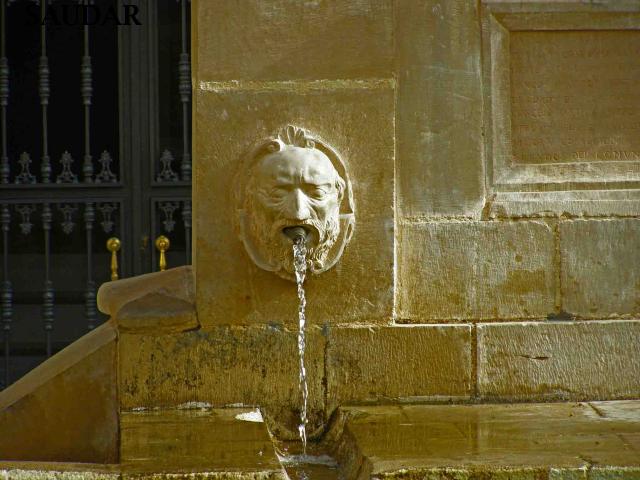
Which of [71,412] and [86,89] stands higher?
[86,89]

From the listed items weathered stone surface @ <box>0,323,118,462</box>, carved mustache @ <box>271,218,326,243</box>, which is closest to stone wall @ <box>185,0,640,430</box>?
carved mustache @ <box>271,218,326,243</box>

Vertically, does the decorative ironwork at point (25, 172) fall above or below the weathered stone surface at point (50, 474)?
above

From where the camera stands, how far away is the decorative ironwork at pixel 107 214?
680 centimetres

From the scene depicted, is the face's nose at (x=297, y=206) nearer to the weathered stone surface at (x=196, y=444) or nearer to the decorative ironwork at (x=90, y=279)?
the weathered stone surface at (x=196, y=444)

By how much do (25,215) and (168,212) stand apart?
2.60 feet

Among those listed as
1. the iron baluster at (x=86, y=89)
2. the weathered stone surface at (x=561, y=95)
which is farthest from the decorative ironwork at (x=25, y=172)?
the weathered stone surface at (x=561, y=95)

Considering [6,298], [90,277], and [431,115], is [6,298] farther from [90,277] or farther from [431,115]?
[431,115]

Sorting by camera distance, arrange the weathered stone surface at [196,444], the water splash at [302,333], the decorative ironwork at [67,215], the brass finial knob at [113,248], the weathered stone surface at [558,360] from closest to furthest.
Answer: the weathered stone surface at [196,444] < the water splash at [302,333] < the weathered stone surface at [558,360] < the brass finial knob at [113,248] < the decorative ironwork at [67,215]

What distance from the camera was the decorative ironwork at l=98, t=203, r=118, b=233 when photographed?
6797 mm

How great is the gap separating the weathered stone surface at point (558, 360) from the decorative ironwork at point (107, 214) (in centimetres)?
A: 312

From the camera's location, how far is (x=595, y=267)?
4.30 m

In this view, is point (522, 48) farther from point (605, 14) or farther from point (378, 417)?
point (378, 417)

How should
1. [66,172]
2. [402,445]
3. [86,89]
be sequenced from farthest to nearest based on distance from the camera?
1. [66,172]
2. [86,89]
3. [402,445]

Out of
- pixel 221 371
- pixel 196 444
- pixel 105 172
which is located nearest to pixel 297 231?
pixel 221 371
